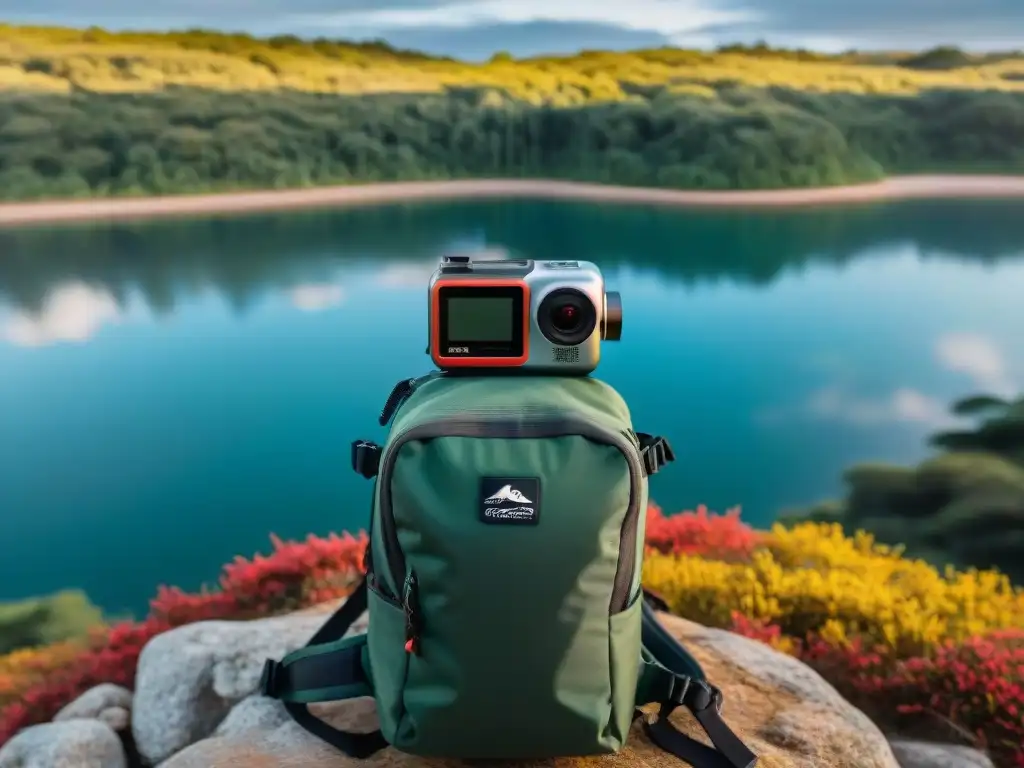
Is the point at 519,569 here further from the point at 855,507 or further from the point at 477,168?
the point at 477,168

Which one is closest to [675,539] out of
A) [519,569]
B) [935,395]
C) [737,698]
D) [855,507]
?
[737,698]

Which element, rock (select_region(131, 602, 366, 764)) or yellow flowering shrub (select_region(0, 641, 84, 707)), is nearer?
rock (select_region(131, 602, 366, 764))

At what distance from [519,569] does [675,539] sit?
2.17 meters

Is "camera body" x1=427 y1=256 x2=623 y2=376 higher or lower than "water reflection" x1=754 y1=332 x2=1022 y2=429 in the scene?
higher

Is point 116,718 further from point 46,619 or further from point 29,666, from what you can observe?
point 46,619

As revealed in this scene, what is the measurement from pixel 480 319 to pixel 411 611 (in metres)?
0.47

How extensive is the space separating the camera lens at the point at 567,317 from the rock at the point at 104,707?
5.07 feet

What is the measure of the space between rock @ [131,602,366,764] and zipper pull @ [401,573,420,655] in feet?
2.68

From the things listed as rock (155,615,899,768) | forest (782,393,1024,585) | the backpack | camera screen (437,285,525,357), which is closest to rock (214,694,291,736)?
rock (155,615,899,768)

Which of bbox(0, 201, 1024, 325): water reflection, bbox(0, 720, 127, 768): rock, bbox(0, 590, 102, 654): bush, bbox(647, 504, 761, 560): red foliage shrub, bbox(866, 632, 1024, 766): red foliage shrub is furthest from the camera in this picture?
bbox(0, 201, 1024, 325): water reflection

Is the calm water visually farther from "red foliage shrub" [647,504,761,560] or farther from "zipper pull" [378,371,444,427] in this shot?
"zipper pull" [378,371,444,427]

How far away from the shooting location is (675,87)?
6.13 metres

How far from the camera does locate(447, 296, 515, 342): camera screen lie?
1424mm

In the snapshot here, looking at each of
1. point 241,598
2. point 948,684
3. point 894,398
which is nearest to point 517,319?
point 948,684
